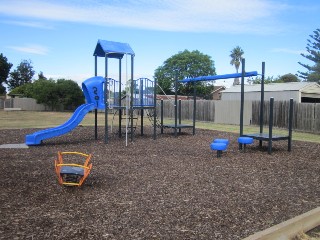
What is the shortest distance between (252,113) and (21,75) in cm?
7291

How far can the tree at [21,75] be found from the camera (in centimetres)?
8281

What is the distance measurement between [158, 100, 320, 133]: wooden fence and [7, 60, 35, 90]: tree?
6035 cm

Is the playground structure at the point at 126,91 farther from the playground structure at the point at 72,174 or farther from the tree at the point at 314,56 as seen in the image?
the tree at the point at 314,56

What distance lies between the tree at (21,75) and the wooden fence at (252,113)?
198 ft

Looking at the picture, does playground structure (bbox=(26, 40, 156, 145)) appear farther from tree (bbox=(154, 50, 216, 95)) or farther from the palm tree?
the palm tree

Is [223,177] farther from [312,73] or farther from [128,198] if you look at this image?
[312,73]

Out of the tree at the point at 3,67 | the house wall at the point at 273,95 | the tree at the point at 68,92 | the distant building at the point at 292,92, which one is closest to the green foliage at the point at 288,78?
the house wall at the point at 273,95

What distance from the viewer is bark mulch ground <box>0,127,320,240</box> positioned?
14.5ft

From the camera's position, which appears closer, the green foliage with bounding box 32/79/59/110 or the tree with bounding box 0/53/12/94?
the green foliage with bounding box 32/79/59/110

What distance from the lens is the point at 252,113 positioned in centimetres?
2427

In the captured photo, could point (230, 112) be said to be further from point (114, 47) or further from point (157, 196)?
point (157, 196)

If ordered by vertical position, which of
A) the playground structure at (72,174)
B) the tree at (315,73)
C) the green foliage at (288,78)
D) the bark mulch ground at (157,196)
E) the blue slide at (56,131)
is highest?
the green foliage at (288,78)

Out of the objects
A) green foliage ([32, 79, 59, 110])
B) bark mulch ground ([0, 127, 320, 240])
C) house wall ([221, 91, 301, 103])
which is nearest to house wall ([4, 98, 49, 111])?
green foliage ([32, 79, 59, 110])

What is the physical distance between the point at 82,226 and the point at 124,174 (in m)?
3.22
